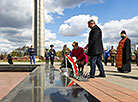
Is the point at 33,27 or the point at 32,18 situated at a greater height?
the point at 32,18

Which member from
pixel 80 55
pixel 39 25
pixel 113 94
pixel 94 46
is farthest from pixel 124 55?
pixel 39 25

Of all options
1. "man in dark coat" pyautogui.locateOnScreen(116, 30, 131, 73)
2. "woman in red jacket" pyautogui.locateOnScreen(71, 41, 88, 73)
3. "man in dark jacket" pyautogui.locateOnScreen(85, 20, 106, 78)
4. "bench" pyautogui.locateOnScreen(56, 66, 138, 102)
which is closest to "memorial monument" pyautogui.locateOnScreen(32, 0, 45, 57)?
"man in dark coat" pyautogui.locateOnScreen(116, 30, 131, 73)

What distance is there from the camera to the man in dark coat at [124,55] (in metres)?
7.02

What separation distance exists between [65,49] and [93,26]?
6.27 m

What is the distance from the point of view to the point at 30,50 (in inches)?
507

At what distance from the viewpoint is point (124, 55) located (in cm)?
714

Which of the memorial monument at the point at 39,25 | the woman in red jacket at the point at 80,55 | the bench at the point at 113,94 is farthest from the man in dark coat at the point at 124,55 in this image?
the memorial monument at the point at 39,25

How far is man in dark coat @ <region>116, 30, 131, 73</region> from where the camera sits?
7023mm

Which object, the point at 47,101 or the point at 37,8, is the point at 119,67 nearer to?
the point at 47,101

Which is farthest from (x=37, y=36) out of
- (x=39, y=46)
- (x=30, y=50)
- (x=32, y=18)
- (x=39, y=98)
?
(x=39, y=98)

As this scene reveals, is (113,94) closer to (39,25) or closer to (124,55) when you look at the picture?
(124,55)

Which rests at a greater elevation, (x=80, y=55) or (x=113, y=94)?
(x=80, y=55)

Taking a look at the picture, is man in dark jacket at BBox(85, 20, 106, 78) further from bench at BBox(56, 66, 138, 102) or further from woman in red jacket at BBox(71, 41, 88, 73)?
bench at BBox(56, 66, 138, 102)

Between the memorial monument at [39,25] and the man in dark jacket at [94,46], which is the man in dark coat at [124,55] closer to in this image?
the man in dark jacket at [94,46]
